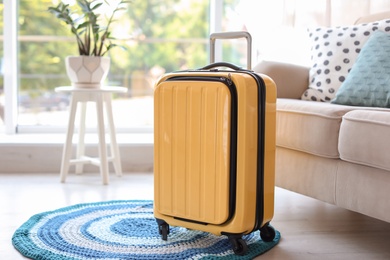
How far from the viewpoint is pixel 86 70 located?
108 inches

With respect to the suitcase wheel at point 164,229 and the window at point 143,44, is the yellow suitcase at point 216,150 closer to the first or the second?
the suitcase wheel at point 164,229

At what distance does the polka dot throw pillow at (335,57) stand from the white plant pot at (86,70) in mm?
976

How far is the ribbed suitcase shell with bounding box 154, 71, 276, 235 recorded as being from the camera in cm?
161

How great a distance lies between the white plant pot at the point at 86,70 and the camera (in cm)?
276

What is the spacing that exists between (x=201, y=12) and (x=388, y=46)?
206 cm

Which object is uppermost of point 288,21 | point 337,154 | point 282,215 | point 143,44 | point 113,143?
point 288,21

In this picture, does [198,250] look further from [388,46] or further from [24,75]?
[24,75]

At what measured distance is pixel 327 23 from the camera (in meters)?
3.12

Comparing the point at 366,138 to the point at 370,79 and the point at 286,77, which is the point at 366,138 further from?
the point at 286,77

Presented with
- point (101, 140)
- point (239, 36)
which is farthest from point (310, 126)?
point (101, 140)

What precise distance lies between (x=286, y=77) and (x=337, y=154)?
2.26 feet

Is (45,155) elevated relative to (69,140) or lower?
lower

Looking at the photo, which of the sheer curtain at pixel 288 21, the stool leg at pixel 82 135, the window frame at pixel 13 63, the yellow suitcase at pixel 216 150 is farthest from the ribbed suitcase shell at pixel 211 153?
the window frame at pixel 13 63

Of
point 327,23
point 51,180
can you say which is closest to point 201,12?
point 327,23
